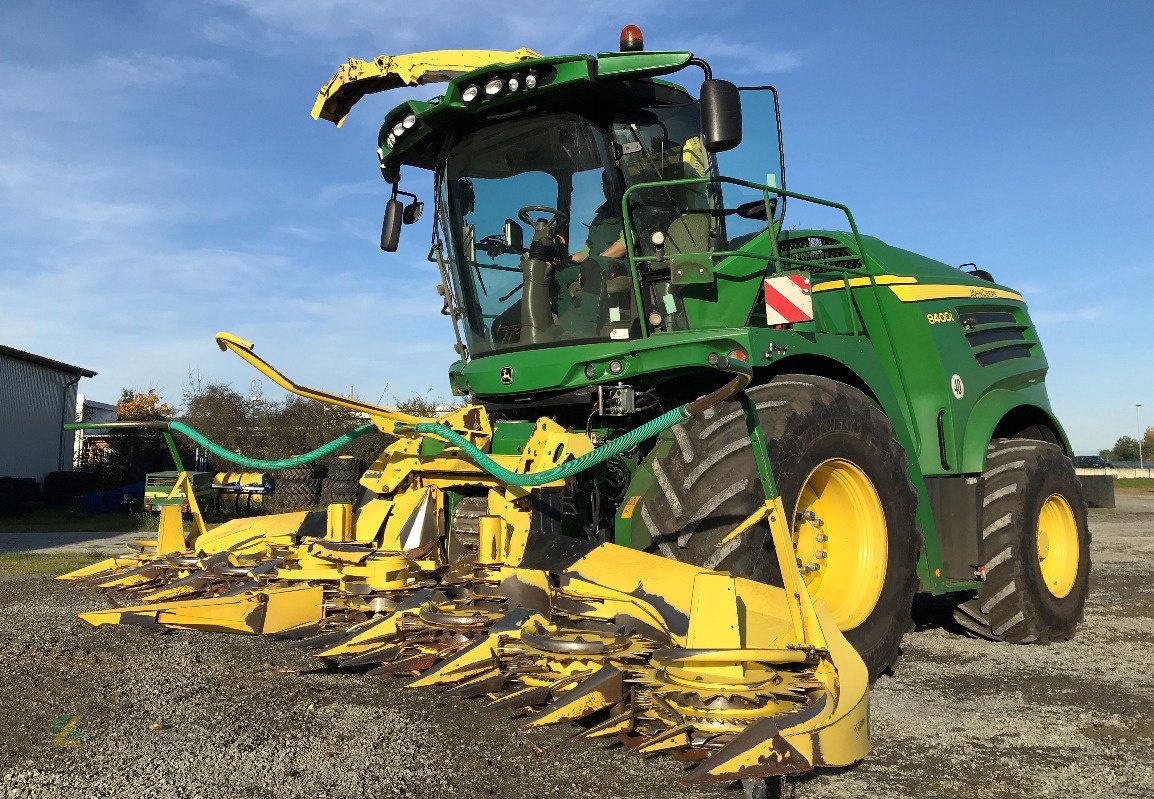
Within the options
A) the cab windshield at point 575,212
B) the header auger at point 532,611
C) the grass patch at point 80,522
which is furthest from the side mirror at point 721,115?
the grass patch at point 80,522

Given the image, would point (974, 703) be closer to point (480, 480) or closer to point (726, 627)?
point (726, 627)

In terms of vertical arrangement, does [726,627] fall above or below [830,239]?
below

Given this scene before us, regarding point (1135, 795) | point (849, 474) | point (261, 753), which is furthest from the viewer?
point (849, 474)

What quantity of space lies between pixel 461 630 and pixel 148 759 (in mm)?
1130

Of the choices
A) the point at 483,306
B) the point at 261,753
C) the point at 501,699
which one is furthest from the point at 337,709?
the point at 483,306

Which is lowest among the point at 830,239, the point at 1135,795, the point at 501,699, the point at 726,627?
the point at 1135,795

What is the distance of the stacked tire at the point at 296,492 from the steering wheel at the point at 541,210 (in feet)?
37.8

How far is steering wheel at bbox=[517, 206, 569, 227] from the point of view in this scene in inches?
182

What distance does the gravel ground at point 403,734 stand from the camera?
9.16ft

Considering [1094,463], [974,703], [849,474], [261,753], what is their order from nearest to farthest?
[261,753]
[974,703]
[849,474]
[1094,463]

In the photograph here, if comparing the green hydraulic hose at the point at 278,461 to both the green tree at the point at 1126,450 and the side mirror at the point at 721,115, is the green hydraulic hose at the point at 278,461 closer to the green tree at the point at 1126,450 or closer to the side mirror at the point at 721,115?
the side mirror at the point at 721,115

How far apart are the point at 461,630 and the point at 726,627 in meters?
1.16

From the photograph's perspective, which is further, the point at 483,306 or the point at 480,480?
the point at 483,306

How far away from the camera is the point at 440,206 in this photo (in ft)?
17.3
